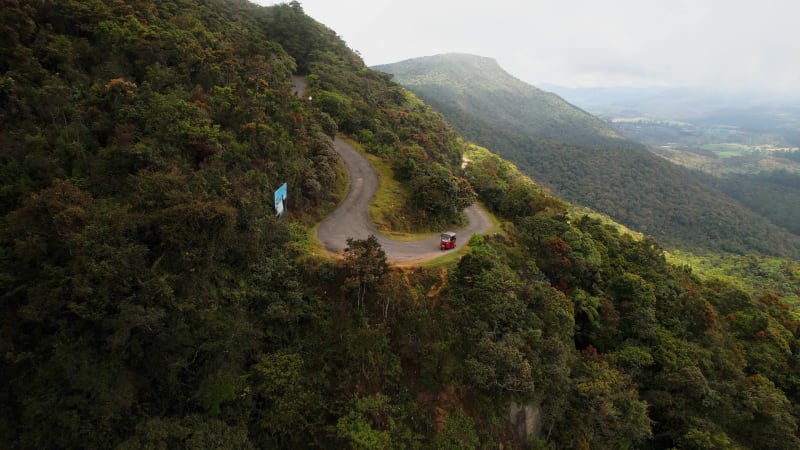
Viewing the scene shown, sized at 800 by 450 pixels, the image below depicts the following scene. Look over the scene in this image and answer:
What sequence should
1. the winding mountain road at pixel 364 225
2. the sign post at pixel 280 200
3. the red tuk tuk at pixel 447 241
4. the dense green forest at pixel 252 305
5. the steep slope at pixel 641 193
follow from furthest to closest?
1. the steep slope at pixel 641 193
2. the red tuk tuk at pixel 447 241
3. the winding mountain road at pixel 364 225
4. the sign post at pixel 280 200
5. the dense green forest at pixel 252 305

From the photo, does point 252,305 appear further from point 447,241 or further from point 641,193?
point 641,193

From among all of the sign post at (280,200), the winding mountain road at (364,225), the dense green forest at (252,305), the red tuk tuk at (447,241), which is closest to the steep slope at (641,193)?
the dense green forest at (252,305)

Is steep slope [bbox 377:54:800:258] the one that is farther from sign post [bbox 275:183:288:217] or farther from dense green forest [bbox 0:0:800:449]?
sign post [bbox 275:183:288:217]

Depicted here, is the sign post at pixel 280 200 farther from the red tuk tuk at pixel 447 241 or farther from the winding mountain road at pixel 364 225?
the red tuk tuk at pixel 447 241

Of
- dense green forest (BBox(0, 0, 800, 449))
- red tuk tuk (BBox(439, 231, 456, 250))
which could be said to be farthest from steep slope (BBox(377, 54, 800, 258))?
red tuk tuk (BBox(439, 231, 456, 250))

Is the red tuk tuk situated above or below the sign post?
below

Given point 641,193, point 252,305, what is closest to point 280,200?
point 252,305
